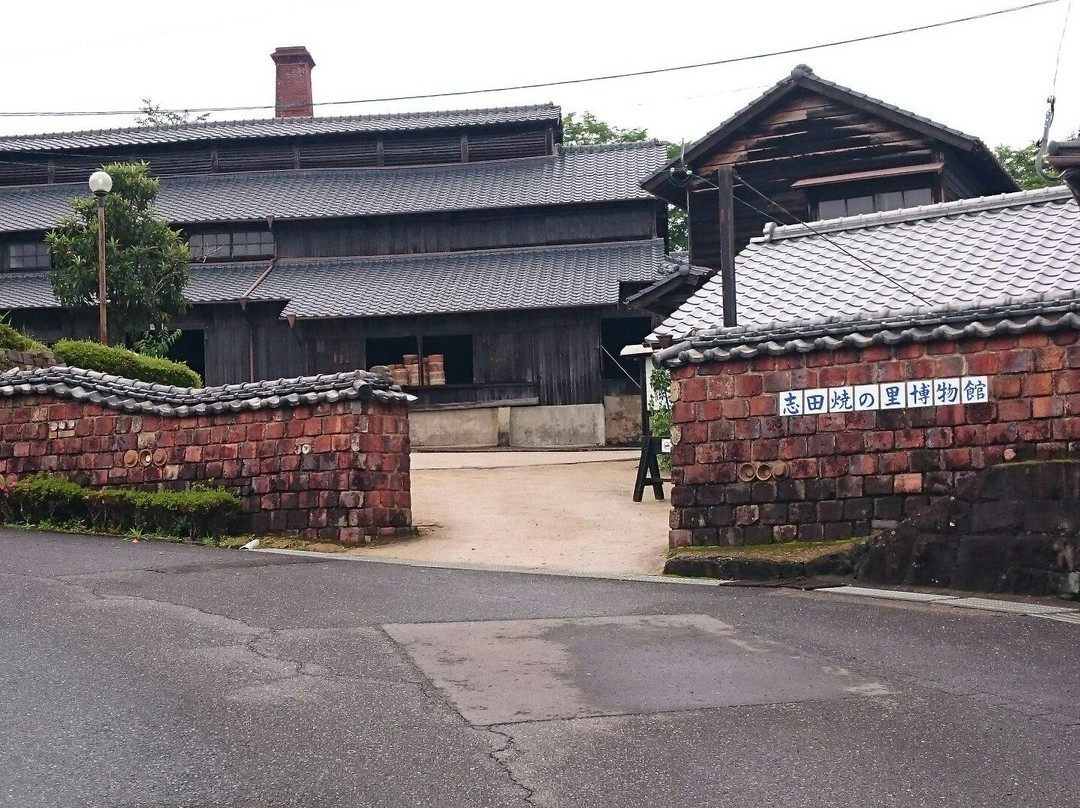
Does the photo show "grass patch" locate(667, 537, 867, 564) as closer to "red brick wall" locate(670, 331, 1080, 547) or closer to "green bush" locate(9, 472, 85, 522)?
"red brick wall" locate(670, 331, 1080, 547)

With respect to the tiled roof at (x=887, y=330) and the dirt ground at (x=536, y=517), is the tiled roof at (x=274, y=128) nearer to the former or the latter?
the dirt ground at (x=536, y=517)

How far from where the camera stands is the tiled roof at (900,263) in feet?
41.9

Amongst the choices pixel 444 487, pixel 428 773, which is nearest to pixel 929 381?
pixel 428 773

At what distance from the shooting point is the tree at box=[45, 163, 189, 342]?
77.9ft

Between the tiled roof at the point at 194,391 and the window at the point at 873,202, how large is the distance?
10.8m

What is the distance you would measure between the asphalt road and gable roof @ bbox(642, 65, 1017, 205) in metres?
13.9

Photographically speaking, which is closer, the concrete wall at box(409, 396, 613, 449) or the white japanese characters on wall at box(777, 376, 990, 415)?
the white japanese characters on wall at box(777, 376, 990, 415)

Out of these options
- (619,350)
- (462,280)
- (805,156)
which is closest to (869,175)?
(805,156)

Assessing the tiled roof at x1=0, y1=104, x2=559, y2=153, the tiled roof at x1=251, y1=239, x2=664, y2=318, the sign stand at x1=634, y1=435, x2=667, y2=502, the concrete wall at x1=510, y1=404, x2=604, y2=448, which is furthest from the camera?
the tiled roof at x1=0, y1=104, x2=559, y2=153

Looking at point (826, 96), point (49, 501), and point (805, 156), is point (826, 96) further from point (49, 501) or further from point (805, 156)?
point (49, 501)

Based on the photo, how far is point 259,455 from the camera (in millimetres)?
14320

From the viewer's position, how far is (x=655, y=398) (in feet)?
69.2

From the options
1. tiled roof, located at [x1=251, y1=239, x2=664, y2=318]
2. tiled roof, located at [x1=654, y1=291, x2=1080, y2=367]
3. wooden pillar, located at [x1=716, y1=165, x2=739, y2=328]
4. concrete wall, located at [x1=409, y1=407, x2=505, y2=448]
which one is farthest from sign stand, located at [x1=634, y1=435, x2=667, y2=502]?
concrete wall, located at [x1=409, y1=407, x2=505, y2=448]

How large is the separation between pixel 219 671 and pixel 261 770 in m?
1.87
